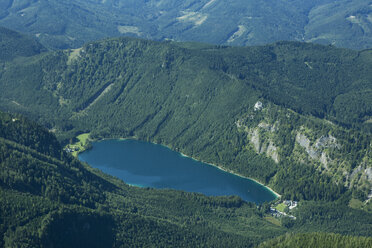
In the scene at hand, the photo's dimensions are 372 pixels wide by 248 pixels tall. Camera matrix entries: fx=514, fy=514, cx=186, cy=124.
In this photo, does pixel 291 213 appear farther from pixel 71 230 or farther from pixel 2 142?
pixel 2 142

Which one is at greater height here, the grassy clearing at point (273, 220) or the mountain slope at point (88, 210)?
the mountain slope at point (88, 210)

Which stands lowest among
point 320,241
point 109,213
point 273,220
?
point 273,220

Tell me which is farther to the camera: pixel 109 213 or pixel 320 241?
pixel 109 213

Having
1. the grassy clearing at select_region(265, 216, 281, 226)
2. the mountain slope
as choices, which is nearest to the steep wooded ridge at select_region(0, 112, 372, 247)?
the mountain slope

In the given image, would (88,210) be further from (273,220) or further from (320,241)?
(273,220)

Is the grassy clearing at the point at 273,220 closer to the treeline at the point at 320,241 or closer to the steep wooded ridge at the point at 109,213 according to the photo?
the steep wooded ridge at the point at 109,213

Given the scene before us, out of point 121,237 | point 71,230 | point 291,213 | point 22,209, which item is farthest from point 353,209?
point 22,209

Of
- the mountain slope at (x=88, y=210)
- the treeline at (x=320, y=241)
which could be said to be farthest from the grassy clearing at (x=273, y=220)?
the treeline at (x=320, y=241)

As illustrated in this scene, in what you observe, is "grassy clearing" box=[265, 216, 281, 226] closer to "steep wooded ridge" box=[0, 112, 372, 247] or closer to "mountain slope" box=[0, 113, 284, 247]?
"steep wooded ridge" box=[0, 112, 372, 247]

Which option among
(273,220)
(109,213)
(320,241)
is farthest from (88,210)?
(273,220)
